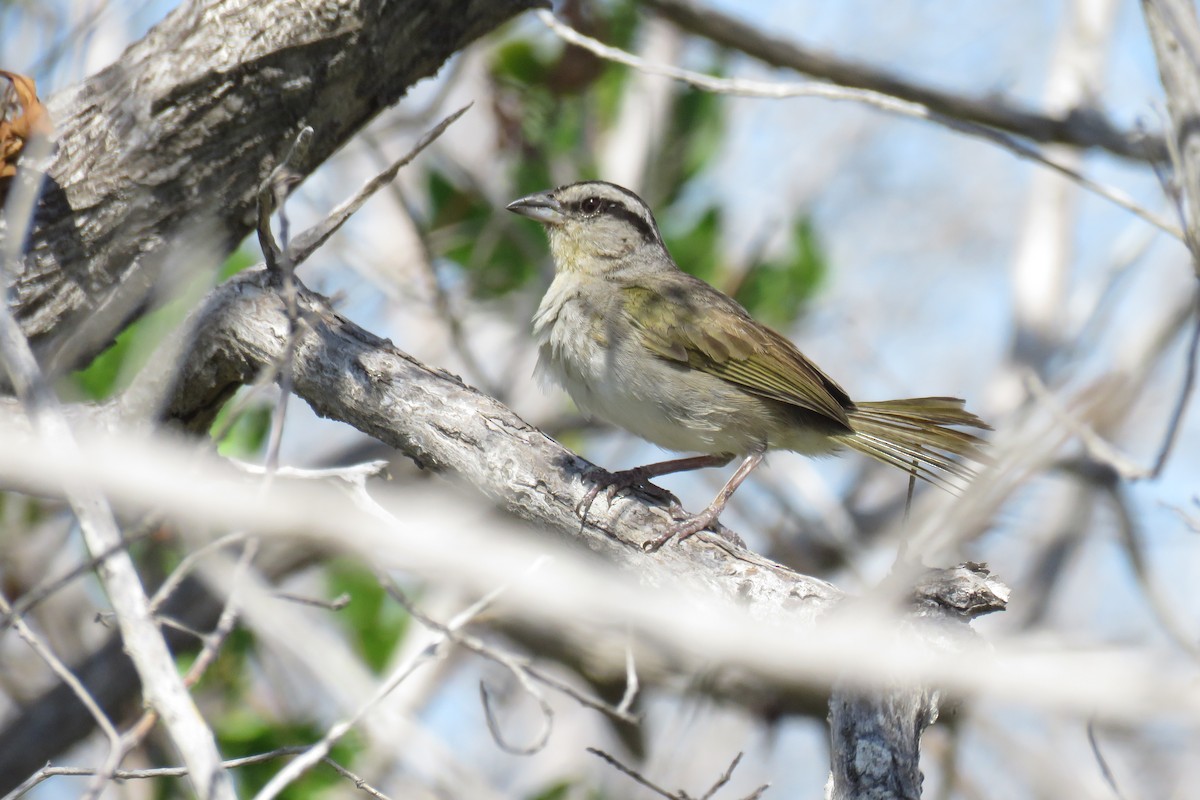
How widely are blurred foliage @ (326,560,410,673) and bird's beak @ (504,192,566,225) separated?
1.94 m

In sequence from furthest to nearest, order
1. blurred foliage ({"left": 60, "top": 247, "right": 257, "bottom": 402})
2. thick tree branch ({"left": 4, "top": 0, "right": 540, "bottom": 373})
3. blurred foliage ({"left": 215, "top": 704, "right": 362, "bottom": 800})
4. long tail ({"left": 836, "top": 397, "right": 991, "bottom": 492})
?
blurred foliage ({"left": 60, "top": 247, "right": 257, "bottom": 402})
blurred foliage ({"left": 215, "top": 704, "right": 362, "bottom": 800})
long tail ({"left": 836, "top": 397, "right": 991, "bottom": 492})
thick tree branch ({"left": 4, "top": 0, "right": 540, "bottom": 373})

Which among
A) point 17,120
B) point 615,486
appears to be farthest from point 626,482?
point 17,120

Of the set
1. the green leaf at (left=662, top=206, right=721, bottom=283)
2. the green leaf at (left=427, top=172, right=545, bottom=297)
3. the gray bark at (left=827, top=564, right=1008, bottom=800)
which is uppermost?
the green leaf at (left=662, top=206, right=721, bottom=283)

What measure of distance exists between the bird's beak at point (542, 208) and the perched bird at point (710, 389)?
52 cm

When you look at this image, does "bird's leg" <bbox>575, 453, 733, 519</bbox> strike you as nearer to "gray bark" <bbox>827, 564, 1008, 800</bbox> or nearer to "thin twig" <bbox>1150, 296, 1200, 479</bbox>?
"gray bark" <bbox>827, 564, 1008, 800</bbox>

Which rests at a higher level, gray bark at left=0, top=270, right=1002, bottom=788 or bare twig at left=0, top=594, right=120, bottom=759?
gray bark at left=0, top=270, right=1002, bottom=788

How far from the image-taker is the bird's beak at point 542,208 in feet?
17.4

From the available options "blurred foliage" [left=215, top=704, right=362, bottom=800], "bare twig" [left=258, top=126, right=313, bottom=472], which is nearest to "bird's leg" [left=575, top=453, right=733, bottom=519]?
"bare twig" [left=258, top=126, right=313, bottom=472]

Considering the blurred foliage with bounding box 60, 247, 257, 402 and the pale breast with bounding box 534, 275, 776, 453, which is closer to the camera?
the pale breast with bounding box 534, 275, 776, 453

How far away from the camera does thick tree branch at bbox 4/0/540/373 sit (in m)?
3.71

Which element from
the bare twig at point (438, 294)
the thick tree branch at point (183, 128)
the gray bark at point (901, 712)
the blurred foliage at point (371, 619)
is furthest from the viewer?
the bare twig at point (438, 294)

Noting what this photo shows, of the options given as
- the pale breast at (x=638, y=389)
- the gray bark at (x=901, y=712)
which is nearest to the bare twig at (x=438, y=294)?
the pale breast at (x=638, y=389)

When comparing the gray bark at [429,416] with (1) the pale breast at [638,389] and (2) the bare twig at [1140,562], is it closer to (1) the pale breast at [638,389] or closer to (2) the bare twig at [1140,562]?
(1) the pale breast at [638,389]

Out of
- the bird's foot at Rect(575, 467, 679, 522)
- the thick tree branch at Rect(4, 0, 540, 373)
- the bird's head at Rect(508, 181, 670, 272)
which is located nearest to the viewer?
the bird's foot at Rect(575, 467, 679, 522)
